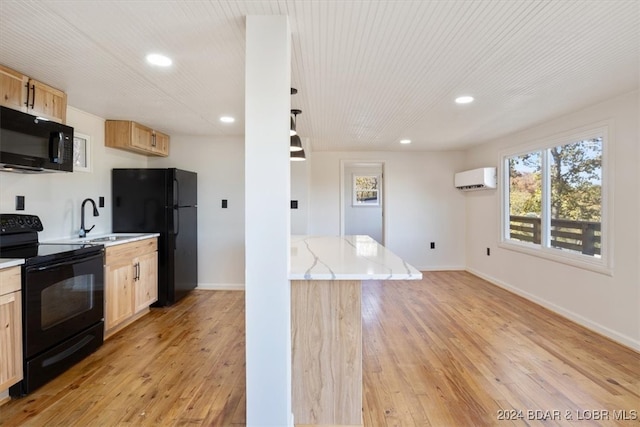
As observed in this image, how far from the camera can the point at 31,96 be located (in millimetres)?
2357

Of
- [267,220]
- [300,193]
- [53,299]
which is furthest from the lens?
[300,193]

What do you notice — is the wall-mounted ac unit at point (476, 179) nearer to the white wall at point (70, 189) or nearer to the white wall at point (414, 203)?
the white wall at point (414, 203)

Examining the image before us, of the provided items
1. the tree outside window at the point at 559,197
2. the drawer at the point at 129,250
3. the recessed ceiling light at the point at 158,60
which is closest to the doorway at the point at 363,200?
the tree outside window at the point at 559,197

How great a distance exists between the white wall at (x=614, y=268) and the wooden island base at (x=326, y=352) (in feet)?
8.46

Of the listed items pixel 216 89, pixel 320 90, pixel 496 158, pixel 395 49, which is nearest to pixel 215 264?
pixel 216 89

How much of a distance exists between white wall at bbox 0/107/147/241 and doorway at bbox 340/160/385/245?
466 centimetres

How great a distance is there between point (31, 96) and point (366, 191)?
6.15 m

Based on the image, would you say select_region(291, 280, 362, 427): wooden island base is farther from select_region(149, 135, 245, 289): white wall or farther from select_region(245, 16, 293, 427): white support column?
select_region(149, 135, 245, 289): white wall

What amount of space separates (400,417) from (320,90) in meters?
2.34

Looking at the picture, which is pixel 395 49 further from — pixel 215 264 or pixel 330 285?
pixel 215 264

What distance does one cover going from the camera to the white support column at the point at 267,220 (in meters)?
1.52

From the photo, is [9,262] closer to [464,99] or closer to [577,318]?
[464,99]

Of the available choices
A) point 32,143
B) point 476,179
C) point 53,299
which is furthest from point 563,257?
point 32,143

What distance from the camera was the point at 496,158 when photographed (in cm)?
471
